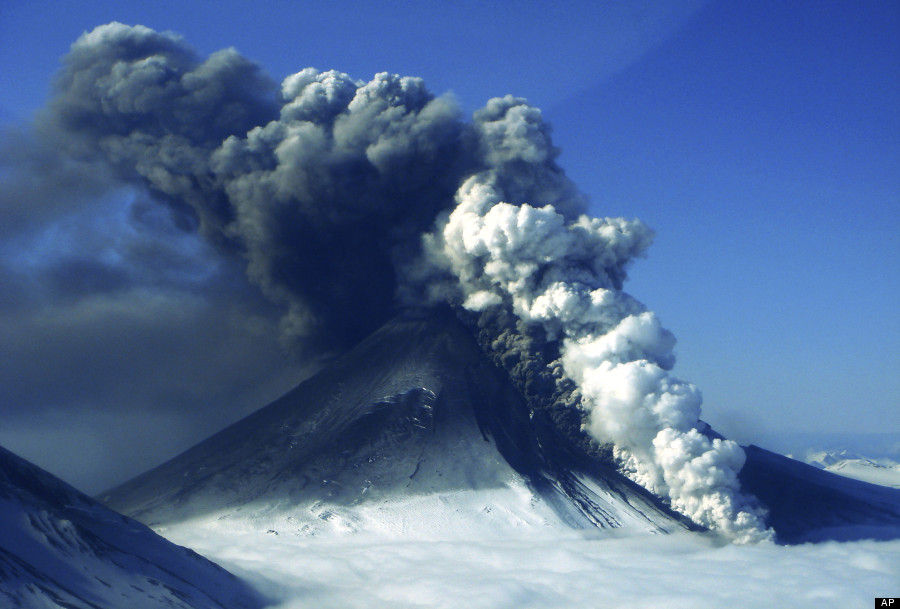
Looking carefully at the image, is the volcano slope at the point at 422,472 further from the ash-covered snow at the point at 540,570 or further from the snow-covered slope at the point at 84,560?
the snow-covered slope at the point at 84,560

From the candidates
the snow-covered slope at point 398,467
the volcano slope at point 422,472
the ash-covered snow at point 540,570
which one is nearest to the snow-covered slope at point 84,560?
the ash-covered snow at point 540,570

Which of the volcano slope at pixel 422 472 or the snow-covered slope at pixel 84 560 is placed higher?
the volcano slope at pixel 422 472

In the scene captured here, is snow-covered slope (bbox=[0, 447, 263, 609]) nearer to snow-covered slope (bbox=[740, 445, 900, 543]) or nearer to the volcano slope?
the volcano slope

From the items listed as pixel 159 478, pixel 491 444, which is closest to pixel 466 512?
pixel 491 444

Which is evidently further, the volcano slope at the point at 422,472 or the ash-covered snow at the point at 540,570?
the volcano slope at the point at 422,472

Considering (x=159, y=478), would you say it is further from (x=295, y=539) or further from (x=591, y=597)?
(x=591, y=597)

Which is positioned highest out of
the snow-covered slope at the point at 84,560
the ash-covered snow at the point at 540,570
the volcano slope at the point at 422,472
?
the volcano slope at the point at 422,472
